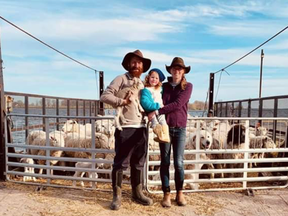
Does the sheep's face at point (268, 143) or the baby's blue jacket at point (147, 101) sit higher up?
the baby's blue jacket at point (147, 101)

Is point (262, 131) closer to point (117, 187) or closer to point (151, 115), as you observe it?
point (151, 115)

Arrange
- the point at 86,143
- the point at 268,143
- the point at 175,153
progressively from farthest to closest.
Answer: the point at 86,143
the point at 268,143
the point at 175,153

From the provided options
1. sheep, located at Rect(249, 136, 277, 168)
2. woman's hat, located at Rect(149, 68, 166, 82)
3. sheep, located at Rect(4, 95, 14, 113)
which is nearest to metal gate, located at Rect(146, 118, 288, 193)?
sheep, located at Rect(249, 136, 277, 168)

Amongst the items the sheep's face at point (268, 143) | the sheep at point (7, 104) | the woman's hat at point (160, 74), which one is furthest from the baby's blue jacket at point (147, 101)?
the sheep's face at point (268, 143)

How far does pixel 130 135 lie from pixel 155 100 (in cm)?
65

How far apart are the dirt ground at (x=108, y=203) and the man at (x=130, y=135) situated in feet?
0.87

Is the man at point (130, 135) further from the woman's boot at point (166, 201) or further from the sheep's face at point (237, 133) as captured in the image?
the sheep's face at point (237, 133)

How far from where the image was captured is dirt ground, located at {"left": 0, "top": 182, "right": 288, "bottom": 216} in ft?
12.8

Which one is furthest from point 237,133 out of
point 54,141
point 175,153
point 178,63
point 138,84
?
point 54,141

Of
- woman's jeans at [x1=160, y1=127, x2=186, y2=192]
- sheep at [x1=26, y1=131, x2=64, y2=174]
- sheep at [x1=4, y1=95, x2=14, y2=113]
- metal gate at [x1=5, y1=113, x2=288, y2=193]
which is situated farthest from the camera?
sheep at [x1=26, y1=131, x2=64, y2=174]

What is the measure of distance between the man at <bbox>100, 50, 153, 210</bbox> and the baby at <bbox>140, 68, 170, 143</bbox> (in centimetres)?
26

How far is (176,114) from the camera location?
12.9 feet

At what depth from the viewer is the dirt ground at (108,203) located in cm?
389

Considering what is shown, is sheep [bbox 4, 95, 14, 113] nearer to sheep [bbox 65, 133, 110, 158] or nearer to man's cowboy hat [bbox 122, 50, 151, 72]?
sheep [bbox 65, 133, 110, 158]
